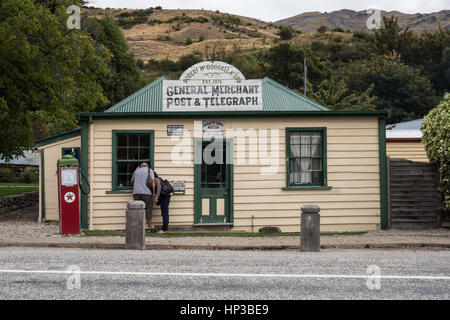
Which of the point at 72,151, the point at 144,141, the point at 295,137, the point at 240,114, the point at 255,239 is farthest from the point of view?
the point at 72,151

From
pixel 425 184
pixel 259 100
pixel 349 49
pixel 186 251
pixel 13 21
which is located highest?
pixel 349 49

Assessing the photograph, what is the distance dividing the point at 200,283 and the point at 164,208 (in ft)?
24.6

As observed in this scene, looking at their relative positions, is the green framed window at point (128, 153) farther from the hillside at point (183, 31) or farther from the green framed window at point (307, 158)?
the hillside at point (183, 31)

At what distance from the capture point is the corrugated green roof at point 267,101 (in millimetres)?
19047

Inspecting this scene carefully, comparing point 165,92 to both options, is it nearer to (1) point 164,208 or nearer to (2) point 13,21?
(1) point 164,208

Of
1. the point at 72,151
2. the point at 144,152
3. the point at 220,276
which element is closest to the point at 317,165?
the point at 144,152

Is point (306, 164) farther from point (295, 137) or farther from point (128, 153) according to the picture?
point (128, 153)

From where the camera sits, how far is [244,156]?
49.0 feet

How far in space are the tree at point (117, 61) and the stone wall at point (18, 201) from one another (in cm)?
1811

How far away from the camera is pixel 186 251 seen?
1098 centimetres

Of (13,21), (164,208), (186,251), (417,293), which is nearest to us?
(417,293)

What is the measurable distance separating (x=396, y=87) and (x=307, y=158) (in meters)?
46.9

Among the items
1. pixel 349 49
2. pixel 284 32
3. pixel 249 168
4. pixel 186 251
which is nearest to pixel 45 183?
pixel 249 168

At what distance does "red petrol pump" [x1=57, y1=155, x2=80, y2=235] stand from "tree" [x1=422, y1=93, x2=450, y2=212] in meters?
8.97
